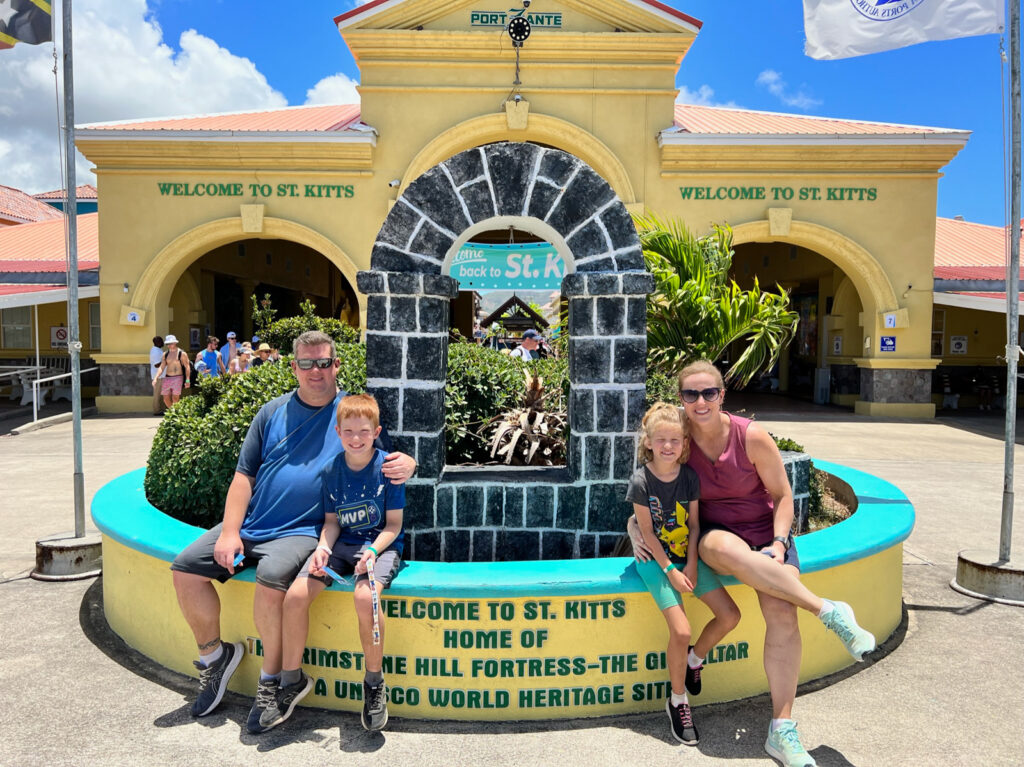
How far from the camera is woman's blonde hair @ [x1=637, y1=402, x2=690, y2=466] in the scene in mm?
3143

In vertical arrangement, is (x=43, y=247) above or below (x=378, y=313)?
above

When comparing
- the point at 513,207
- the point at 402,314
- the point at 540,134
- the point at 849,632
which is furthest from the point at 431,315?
the point at 540,134

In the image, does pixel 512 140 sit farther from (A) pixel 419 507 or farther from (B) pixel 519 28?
(A) pixel 419 507

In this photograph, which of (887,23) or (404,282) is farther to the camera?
(887,23)

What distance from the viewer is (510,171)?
13.2ft

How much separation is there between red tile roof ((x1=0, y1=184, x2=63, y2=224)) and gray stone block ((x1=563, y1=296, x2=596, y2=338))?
93.6ft

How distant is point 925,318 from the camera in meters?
14.6

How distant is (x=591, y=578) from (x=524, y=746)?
2.33 ft

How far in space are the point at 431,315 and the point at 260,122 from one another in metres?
13.4

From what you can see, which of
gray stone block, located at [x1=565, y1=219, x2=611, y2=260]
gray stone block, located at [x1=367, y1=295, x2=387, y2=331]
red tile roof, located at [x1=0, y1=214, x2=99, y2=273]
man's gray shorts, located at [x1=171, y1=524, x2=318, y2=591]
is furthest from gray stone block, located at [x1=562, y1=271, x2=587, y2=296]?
red tile roof, located at [x1=0, y1=214, x2=99, y2=273]

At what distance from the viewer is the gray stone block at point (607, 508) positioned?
4.05 metres

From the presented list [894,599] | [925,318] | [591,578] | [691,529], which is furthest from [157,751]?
[925,318]

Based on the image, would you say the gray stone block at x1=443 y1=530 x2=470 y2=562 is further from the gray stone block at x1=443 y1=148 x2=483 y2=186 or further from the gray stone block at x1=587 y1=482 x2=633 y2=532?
the gray stone block at x1=443 y1=148 x2=483 y2=186

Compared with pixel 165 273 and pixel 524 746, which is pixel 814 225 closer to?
pixel 165 273
